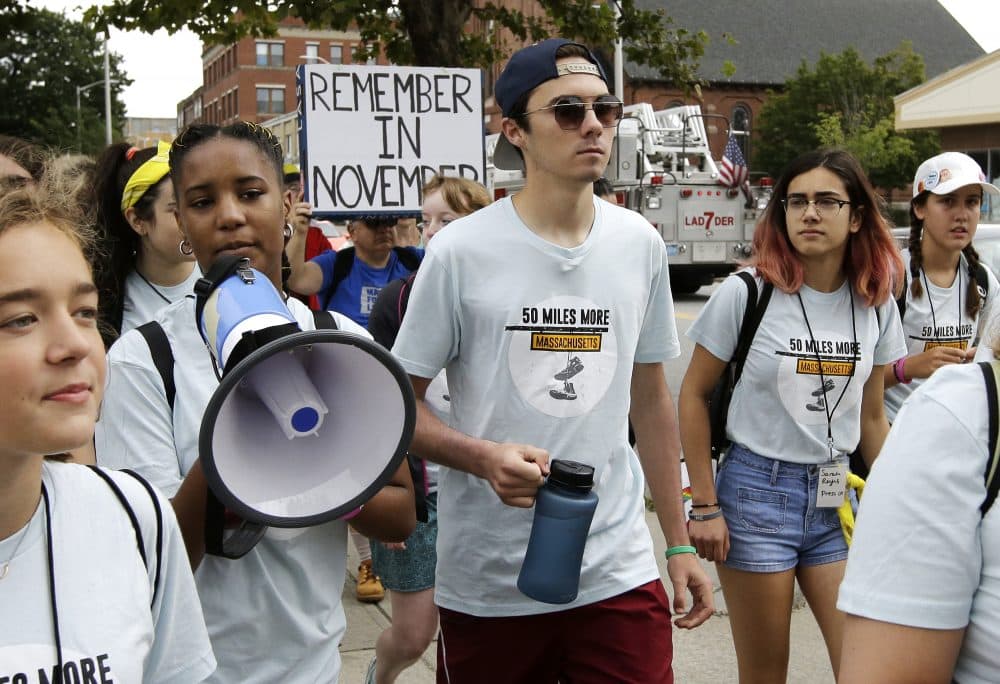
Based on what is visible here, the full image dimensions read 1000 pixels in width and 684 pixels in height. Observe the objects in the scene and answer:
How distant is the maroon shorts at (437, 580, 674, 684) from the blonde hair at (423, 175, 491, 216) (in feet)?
6.94

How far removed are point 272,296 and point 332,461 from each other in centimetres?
32

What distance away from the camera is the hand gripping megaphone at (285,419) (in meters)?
1.66

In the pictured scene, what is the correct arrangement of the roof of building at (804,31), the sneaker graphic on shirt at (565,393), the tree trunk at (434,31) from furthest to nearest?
1. the roof of building at (804,31)
2. the tree trunk at (434,31)
3. the sneaker graphic on shirt at (565,393)

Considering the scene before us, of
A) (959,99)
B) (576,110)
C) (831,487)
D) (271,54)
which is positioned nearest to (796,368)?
(831,487)

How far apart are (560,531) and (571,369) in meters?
0.47

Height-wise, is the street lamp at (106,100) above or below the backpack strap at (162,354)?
above

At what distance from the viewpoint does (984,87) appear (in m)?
37.8

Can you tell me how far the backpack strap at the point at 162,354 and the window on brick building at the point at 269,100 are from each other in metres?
81.9

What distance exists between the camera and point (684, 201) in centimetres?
2059

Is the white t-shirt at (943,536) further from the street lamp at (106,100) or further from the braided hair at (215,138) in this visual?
the street lamp at (106,100)

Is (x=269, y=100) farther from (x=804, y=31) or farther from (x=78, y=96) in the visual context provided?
(x=804, y=31)

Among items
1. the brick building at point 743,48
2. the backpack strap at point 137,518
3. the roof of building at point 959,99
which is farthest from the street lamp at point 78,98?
the backpack strap at point 137,518

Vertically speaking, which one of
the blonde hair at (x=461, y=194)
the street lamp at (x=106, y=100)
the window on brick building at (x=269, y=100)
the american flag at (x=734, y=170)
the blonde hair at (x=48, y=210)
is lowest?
the blonde hair at (x=48, y=210)

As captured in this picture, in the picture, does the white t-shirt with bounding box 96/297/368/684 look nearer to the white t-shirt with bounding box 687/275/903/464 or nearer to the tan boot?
the white t-shirt with bounding box 687/275/903/464
